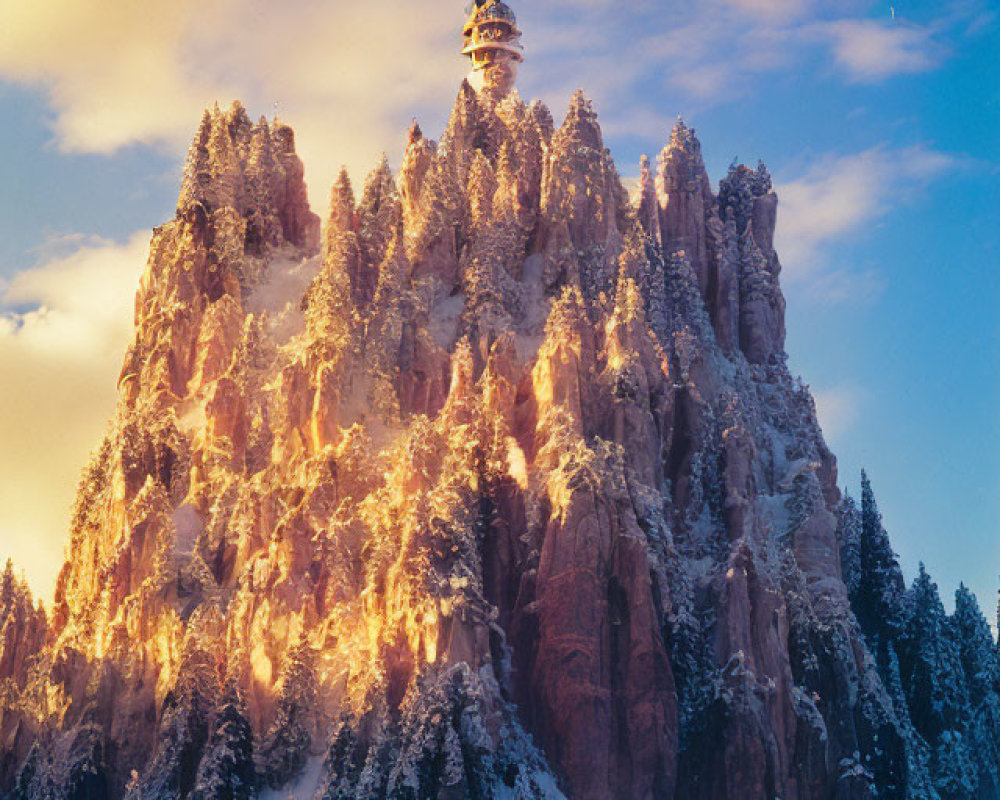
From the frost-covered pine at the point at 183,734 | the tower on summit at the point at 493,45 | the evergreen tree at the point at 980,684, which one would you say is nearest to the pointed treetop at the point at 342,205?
the tower on summit at the point at 493,45

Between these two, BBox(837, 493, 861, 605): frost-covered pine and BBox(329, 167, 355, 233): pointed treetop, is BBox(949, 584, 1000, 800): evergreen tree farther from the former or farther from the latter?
BBox(329, 167, 355, 233): pointed treetop

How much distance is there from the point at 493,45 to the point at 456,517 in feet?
208

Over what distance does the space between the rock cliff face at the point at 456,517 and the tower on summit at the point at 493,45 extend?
38.4 feet

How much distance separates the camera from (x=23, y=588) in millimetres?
132875

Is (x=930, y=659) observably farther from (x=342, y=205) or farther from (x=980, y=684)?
(x=342, y=205)

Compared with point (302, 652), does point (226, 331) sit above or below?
above

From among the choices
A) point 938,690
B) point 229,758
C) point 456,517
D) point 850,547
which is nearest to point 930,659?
point 938,690

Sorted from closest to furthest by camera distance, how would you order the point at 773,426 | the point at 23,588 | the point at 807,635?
the point at 807,635 < the point at 23,588 < the point at 773,426

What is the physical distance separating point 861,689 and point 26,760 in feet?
195

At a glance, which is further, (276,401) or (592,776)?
(276,401)

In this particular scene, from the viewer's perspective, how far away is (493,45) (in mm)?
162125

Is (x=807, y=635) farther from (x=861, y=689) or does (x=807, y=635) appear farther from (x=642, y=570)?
(x=642, y=570)

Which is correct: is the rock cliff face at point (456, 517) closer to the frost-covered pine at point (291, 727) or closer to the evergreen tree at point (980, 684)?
the frost-covered pine at point (291, 727)

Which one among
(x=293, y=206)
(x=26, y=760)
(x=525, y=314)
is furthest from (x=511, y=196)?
(x=26, y=760)
